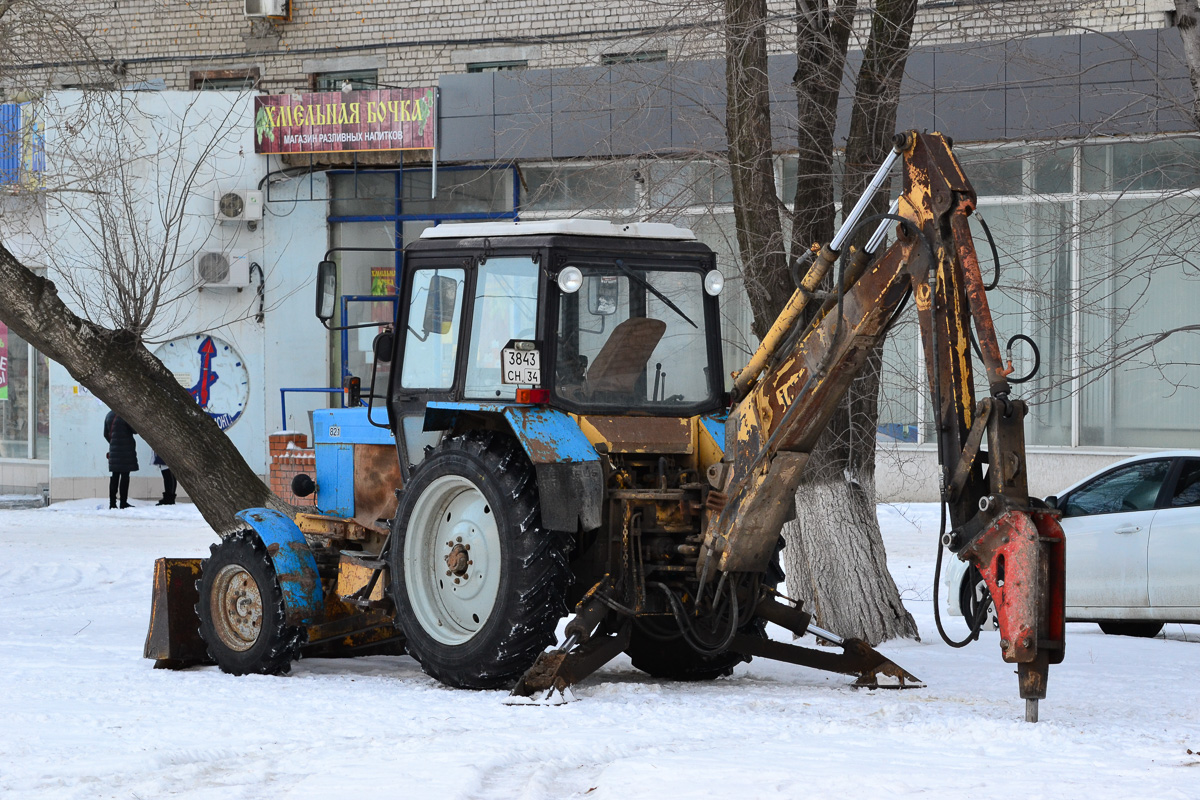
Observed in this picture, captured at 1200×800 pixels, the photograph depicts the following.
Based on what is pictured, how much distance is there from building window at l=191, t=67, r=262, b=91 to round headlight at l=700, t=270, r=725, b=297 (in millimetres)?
16097

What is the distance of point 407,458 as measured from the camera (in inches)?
324

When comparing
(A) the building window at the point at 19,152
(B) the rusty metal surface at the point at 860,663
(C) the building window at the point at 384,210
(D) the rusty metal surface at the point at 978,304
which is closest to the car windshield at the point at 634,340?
(B) the rusty metal surface at the point at 860,663

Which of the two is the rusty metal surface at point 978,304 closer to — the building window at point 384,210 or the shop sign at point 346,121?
the shop sign at point 346,121

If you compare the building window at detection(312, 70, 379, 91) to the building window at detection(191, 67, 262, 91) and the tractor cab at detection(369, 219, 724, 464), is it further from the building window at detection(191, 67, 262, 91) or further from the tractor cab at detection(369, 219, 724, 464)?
the tractor cab at detection(369, 219, 724, 464)

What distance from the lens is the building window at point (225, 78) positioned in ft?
73.6

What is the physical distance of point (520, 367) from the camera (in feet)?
24.1

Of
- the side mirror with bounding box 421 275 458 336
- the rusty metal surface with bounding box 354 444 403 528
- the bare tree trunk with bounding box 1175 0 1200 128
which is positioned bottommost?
the rusty metal surface with bounding box 354 444 403 528

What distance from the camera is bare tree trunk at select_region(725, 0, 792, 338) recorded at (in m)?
9.91

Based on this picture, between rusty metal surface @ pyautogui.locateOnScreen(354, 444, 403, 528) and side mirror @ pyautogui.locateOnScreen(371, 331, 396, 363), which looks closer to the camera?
side mirror @ pyautogui.locateOnScreen(371, 331, 396, 363)

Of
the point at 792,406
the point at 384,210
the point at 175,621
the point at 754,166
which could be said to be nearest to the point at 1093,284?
the point at 754,166

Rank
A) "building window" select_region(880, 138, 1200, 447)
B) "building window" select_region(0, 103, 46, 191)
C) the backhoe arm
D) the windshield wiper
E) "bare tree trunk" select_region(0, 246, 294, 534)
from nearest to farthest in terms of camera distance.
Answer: the backhoe arm → the windshield wiper → "building window" select_region(880, 138, 1200, 447) → "bare tree trunk" select_region(0, 246, 294, 534) → "building window" select_region(0, 103, 46, 191)

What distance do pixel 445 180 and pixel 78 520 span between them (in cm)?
659

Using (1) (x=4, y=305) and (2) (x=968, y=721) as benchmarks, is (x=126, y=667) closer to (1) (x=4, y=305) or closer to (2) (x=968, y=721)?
(1) (x=4, y=305)

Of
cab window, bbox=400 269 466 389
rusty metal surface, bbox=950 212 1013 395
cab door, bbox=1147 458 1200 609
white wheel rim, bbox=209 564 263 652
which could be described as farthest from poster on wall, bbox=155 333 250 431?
rusty metal surface, bbox=950 212 1013 395
